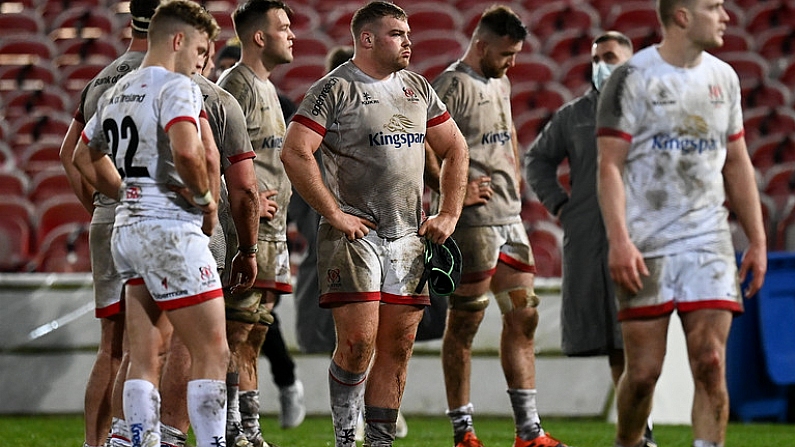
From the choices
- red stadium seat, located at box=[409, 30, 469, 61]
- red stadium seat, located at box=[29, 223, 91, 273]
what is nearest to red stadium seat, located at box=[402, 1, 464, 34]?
red stadium seat, located at box=[409, 30, 469, 61]

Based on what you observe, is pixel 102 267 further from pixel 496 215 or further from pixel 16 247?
pixel 16 247

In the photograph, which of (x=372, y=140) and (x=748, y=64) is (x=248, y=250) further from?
(x=748, y=64)

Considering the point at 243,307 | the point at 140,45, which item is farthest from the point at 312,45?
the point at 140,45

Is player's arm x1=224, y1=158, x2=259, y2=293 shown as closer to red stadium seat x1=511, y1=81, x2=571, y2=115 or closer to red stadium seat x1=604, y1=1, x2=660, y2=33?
red stadium seat x1=511, y1=81, x2=571, y2=115

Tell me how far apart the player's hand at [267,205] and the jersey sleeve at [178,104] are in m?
1.69

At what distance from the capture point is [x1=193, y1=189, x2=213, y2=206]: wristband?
4.47 metres

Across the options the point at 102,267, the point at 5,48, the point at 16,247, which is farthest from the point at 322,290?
the point at 5,48

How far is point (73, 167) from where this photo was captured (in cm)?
535

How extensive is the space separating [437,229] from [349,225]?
418 mm

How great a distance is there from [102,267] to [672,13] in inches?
99.4

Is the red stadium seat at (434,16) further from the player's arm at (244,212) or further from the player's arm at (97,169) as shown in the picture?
the player's arm at (97,169)

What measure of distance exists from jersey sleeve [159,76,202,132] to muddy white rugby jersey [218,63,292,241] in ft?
5.79

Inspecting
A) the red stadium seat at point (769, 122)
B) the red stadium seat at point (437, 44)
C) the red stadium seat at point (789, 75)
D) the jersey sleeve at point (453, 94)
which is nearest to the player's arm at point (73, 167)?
the jersey sleeve at point (453, 94)

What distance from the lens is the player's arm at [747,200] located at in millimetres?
4602
